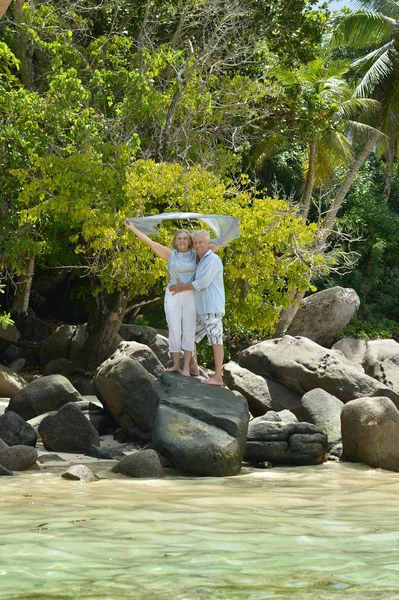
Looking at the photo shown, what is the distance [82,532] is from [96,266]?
11.5 metres

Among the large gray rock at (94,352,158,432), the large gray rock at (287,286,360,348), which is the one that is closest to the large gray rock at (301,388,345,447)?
the large gray rock at (94,352,158,432)

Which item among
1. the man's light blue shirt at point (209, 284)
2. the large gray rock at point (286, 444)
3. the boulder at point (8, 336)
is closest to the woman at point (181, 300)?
the man's light blue shirt at point (209, 284)

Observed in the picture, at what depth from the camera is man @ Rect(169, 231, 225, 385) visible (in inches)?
397

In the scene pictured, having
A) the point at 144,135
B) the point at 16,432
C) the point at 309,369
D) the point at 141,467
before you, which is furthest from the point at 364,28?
the point at 141,467

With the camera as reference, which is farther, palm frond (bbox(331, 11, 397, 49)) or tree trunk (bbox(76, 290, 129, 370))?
palm frond (bbox(331, 11, 397, 49))

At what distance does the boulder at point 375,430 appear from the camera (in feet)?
33.7

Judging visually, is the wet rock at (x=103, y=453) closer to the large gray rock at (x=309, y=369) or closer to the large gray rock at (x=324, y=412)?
the large gray rock at (x=324, y=412)

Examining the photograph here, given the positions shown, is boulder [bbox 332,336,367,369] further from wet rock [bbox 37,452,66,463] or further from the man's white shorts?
wet rock [bbox 37,452,66,463]

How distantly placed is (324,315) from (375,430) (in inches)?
560

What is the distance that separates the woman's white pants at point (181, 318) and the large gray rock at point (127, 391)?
121 cm

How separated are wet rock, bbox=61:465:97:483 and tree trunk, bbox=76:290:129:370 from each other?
9.65 m

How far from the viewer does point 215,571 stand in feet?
14.8

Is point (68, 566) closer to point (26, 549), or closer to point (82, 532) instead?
point (26, 549)

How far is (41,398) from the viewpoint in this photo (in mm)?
13008
